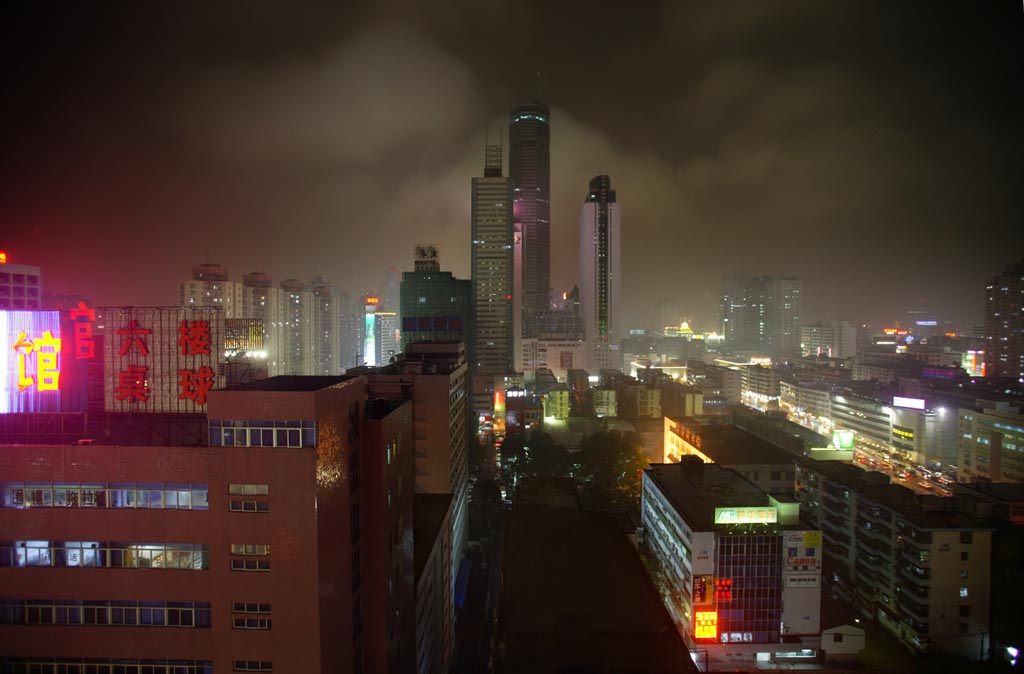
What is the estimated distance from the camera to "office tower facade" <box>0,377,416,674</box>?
15.6ft

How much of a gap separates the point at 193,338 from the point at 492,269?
30.8m

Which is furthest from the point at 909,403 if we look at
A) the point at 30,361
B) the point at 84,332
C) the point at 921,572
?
the point at 30,361

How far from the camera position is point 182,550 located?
4.86 metres

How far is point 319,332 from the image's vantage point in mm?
35031

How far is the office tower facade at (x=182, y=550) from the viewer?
477 centimetres

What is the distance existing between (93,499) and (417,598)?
4.23m

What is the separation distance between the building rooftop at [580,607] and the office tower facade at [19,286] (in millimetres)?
12296

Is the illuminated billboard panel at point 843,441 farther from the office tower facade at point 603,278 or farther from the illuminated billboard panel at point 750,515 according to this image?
the office tower facade at point 603,278

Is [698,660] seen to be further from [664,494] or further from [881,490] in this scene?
[881,490]

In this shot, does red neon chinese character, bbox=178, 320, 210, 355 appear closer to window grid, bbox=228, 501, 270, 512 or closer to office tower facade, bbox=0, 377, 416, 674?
office tower facade, bbox=0, 377, 416, 674

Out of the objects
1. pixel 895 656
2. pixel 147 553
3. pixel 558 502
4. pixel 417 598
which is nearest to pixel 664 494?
pixel 558 502

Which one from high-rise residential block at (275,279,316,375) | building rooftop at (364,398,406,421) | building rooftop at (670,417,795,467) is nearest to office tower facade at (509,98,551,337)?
high-rise residential block at (275,279,316,375)

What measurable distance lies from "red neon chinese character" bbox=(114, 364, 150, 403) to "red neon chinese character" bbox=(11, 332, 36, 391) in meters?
0.77

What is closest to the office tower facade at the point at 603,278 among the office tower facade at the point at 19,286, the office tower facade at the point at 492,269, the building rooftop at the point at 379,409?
the office tower facade at the point at 492,269
